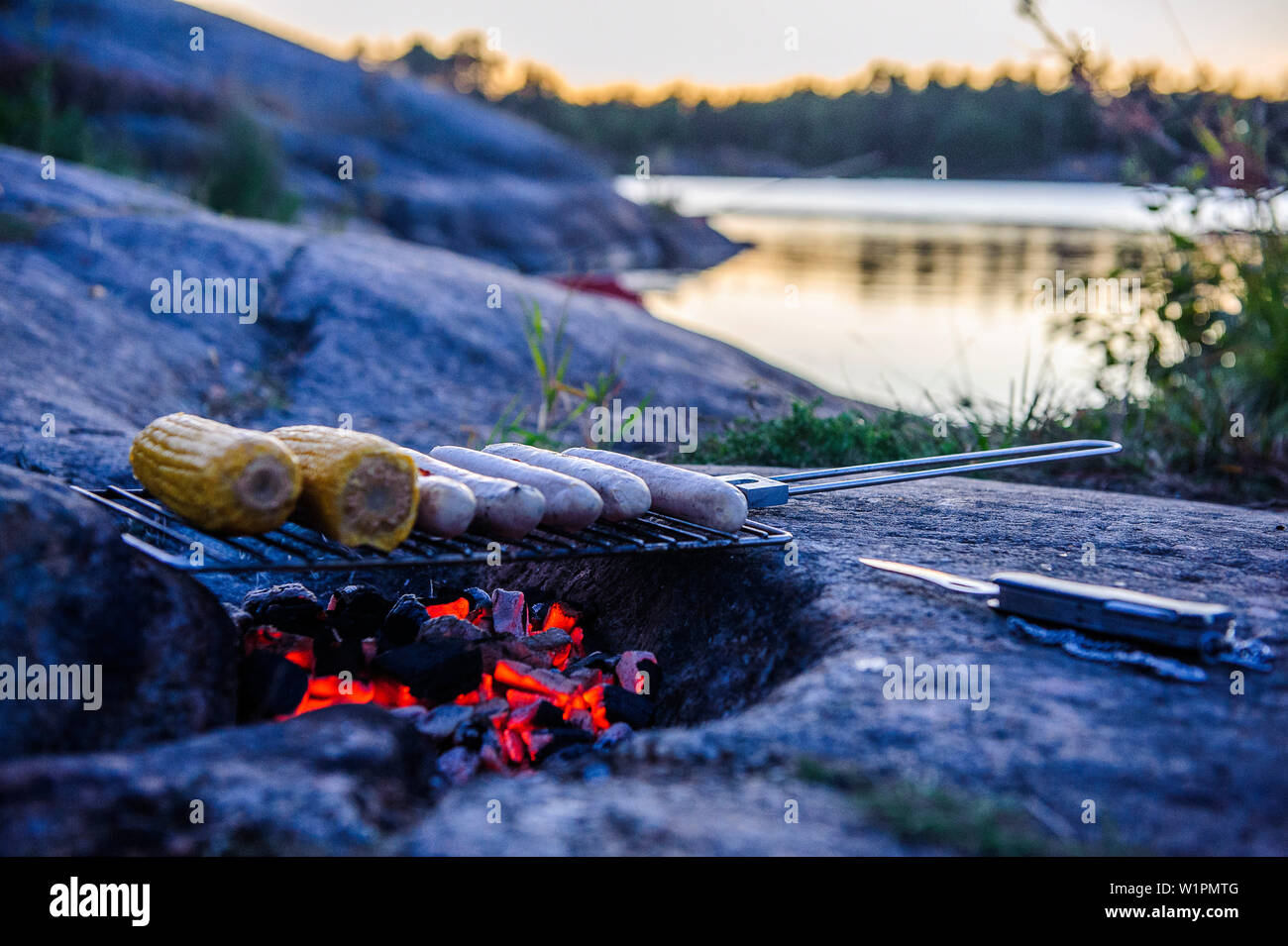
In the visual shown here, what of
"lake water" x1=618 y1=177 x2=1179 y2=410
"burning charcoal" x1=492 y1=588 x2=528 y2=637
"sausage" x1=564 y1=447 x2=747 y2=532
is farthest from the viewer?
"lake water" x1=618 y1=177 x2=1179 y2=410

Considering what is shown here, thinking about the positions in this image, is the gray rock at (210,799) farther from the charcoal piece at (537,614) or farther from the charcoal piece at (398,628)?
the charcoal piece at (537,614)

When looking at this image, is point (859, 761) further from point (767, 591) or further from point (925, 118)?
point (925, 118)

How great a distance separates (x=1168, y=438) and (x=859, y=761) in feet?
14.6

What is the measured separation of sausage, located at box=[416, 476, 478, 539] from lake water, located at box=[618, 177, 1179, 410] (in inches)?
107

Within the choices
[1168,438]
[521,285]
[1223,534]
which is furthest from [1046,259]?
[1223,534]

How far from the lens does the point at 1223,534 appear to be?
131 inches

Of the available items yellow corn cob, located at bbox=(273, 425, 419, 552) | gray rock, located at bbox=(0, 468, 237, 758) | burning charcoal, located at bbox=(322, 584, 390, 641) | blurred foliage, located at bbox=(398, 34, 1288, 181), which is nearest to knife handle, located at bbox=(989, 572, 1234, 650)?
yellow corn cob, located at bbox=(273, 425, 419, 552)

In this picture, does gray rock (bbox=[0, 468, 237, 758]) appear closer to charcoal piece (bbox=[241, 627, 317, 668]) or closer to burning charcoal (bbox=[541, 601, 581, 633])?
charcoal piece (bbox=[241, 627, 317, 668])

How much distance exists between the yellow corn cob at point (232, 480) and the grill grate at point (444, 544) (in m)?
0.08

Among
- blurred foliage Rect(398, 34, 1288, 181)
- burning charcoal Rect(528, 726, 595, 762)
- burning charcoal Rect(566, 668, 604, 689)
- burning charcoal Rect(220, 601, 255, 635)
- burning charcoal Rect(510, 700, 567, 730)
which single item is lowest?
burning charcoal Rect(528, 726, 595, 762)

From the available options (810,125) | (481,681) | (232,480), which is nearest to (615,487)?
(481,681)

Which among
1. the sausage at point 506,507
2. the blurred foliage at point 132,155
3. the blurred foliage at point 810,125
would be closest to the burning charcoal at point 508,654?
the sausage at point 506,507

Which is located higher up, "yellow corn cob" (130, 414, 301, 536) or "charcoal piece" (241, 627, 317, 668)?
"yellow corn cob" (130, 414, 301, 536)

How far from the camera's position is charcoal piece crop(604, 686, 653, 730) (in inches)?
107
